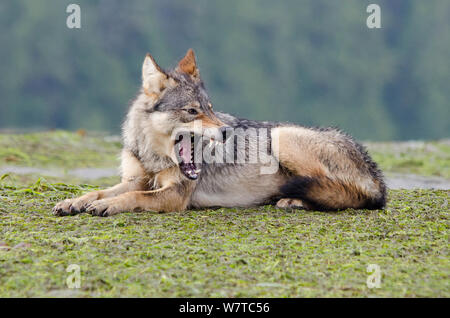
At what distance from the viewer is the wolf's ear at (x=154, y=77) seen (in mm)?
6250

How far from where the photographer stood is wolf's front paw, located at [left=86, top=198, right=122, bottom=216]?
5.68 meters

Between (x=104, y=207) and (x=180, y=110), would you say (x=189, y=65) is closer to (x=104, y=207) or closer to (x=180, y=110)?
(x=180, y=110)

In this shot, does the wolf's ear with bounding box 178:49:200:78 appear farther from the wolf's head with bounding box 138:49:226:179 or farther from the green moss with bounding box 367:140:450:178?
the green moss with bounding box 367:140:450:178

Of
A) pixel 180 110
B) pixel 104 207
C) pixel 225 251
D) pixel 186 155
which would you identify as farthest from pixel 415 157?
pixel 225 251

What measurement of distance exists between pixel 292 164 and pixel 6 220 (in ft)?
10.3

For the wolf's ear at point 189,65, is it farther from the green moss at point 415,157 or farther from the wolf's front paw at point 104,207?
the green moss at point 415,157

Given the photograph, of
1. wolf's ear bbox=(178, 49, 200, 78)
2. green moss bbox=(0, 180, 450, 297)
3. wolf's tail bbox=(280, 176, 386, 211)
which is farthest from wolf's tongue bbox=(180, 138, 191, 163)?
wolf's tail bbox=(280, 176, 386, 211)

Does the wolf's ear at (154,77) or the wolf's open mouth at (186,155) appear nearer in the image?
the wolf's open mouth at (186,155)

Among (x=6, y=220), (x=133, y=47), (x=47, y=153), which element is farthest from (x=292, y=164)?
(x=133, y=47)

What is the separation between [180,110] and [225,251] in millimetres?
2062

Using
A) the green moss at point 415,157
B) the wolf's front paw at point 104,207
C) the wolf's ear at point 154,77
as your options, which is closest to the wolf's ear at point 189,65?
the wolf's ear at point 154,77

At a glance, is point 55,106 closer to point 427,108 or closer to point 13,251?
point 427,108

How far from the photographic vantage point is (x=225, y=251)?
178 inches
